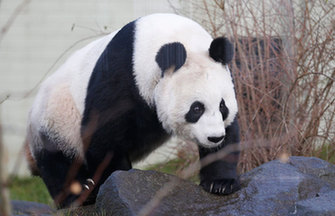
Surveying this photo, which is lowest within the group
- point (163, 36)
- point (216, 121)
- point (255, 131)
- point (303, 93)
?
point (255, 131)

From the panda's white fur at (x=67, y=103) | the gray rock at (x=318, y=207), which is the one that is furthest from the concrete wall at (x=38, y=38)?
the gray rock at (x=318, y=207)

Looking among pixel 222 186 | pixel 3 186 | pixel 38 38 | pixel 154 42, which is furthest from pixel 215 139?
pixel 38 38

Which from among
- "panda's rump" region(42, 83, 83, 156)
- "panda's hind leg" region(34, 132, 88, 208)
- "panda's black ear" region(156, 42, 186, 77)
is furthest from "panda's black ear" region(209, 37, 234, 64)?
"panda's hind leg" region(34, 132, 88, 208)

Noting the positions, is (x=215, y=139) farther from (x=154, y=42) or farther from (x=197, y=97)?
(x=154, y=42)

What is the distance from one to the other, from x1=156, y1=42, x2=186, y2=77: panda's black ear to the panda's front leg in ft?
1.81

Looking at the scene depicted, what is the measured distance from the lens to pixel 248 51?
4738 millimetres

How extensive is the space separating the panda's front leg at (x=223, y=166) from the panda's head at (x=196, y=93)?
0.41 ft

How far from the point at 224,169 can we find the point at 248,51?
1.67 m

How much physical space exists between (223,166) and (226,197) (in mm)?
246

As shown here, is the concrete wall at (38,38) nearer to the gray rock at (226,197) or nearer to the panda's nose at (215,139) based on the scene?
the gray rock at (226,197)

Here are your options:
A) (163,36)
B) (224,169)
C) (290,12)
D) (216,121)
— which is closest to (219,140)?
(216,121)

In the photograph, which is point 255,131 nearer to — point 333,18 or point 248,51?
point 248,51

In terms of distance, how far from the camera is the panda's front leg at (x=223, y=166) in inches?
130

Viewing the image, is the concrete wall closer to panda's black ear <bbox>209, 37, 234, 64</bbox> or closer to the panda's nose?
panda's black ear <bbox>209, 37, 234, 64</bbox>
